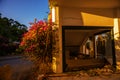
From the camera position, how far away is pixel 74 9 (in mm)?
8906

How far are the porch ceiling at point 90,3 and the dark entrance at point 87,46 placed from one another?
3.58ft

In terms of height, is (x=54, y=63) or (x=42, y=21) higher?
(x=42, y=21)

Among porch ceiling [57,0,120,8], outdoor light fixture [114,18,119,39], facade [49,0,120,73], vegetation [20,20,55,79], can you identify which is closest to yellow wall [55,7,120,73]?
facade [49,0,120,73]

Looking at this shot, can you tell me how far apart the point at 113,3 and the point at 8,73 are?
5668mm

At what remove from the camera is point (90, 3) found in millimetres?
8352

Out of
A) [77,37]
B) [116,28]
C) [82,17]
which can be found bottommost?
[77,37]

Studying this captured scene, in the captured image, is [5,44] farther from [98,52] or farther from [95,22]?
[95,22]

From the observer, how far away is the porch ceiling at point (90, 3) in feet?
26.5

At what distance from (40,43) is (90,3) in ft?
9.94

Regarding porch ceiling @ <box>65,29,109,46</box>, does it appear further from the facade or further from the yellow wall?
the yellow wall

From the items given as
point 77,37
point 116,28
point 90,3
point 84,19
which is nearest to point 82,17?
point 84,19

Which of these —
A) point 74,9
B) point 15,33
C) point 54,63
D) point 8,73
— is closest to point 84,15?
point 74,9

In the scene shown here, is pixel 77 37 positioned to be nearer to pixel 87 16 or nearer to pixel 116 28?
pixel 87 16

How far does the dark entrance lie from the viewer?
9244 mm
